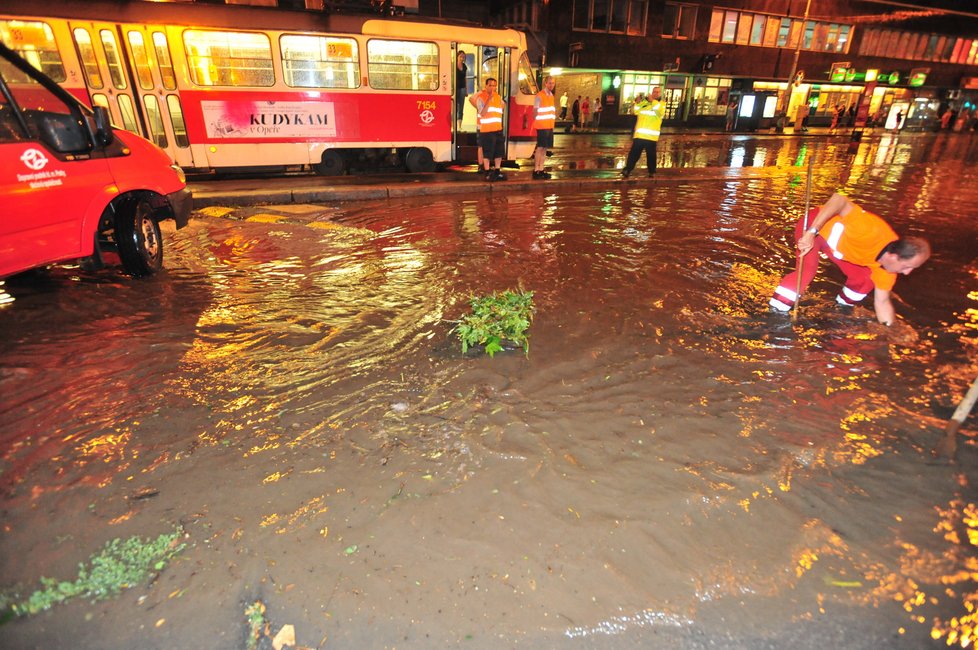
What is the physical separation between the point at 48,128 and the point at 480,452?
4604 mm

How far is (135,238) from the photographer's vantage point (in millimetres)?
5270

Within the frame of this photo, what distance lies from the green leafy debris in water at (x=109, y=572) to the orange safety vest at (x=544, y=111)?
11.4 m

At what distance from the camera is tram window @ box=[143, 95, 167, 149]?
10.1 metres

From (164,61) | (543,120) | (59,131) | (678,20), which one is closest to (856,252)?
(59,131)

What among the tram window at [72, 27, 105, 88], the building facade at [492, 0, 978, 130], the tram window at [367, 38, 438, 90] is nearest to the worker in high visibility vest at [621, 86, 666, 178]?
the tram window at [367, 38, 438, 90]

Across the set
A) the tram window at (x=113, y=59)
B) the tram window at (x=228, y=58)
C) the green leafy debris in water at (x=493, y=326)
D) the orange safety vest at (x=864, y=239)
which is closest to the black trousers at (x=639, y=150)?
the orange safety vest at (x=864, y=239)

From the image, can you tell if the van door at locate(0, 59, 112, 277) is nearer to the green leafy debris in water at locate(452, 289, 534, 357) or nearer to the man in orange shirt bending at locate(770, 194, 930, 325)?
the green leafy debris in water at locate(452, 289, 534, 357)

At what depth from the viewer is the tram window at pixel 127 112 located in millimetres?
10000

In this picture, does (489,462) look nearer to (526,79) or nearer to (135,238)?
(135,238)

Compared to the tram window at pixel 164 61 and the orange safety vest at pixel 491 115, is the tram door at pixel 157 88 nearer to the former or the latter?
the tram window at pixel 164 61

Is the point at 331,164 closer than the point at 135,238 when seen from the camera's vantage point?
No

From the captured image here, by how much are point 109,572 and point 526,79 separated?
43.9ft

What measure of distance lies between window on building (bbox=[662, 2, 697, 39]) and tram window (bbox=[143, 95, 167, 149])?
31.8 metres

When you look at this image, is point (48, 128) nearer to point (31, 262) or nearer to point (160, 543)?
point (31, 262)
